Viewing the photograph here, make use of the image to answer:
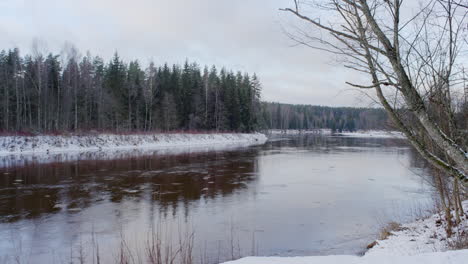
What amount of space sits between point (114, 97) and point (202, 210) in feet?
149

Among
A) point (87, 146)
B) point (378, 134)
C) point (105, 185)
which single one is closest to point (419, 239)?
point (105, 185)

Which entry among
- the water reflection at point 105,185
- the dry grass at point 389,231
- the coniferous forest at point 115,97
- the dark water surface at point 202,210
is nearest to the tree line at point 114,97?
the coniferous forest at point 115,97

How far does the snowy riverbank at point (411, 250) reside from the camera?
11.5ft

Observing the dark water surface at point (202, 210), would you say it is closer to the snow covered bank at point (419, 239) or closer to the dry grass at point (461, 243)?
the snow covered bank at point (419, 239)

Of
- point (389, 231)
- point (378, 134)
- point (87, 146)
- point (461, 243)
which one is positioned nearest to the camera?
point (461, 243)

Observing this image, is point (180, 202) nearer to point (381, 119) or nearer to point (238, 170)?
point (381, 119)

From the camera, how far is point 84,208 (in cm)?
1119

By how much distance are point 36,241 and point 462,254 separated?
8.54 metres

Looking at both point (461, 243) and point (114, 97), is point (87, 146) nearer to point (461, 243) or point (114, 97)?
point (114, 97)

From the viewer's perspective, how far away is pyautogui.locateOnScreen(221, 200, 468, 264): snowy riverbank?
11.5ft

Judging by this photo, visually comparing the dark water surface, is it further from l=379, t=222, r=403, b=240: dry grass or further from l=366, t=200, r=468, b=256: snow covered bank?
l=366, t=200, r=468, b=256: snow covered bank

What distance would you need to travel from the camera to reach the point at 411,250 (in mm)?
6008

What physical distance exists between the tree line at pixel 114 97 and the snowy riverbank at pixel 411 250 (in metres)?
37.9

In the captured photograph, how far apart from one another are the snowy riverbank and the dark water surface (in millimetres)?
904
